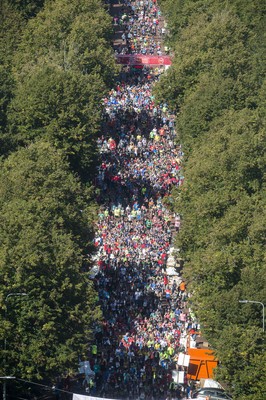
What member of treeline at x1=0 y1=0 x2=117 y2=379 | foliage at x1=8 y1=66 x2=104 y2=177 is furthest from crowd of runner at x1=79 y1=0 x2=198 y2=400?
foliage at x1=8 y1=66 x2=104 y2=177

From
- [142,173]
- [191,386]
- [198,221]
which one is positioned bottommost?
[191,386]

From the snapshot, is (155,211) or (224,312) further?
(155,211)

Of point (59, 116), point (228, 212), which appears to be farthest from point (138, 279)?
point (59, 116)

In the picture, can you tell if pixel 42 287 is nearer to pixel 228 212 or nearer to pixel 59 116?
pixel 228 212

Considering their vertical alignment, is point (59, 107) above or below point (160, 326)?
above

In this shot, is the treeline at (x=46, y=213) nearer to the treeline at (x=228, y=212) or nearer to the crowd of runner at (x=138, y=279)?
the crowd of runner at (x=138, y=279)

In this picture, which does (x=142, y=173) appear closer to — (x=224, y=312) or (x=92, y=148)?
(x=92, y=148)

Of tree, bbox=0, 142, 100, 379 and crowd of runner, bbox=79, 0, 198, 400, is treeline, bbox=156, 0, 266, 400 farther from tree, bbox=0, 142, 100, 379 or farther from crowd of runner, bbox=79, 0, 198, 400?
tree, bbox=0, 142, 100, 379

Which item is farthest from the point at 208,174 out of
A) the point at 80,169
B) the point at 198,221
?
the point at 80,169
